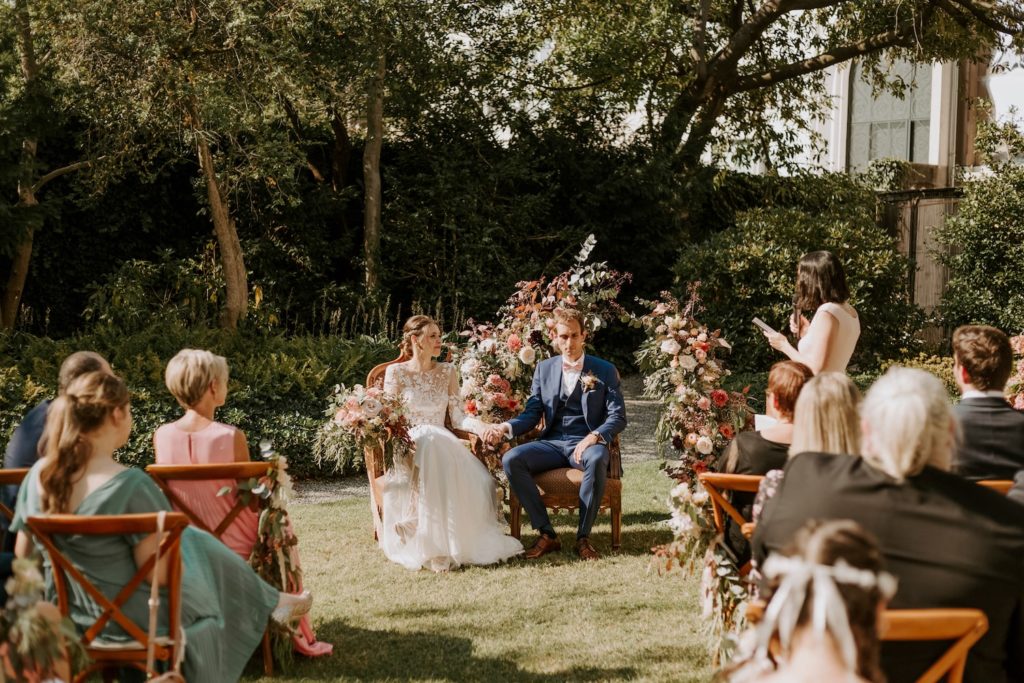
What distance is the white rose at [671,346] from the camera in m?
6.04

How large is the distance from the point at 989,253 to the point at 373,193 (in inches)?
301

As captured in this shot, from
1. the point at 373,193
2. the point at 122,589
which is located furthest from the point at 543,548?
the point at 373,193

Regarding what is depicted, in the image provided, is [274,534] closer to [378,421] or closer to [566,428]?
[378,421]

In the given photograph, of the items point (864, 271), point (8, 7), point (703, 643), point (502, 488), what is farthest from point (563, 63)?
point (703, 643)

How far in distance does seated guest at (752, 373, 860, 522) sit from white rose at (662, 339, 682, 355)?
2945mm

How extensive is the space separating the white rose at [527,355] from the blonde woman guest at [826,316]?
2.20 meters

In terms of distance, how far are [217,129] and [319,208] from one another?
2.76m

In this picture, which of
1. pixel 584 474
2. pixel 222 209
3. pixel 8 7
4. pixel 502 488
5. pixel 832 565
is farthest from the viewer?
pixel 222 209

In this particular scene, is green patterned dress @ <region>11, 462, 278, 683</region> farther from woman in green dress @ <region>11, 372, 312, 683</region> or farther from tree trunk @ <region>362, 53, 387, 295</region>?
tree trunk @ <region>362, 53, 387, 295</region>

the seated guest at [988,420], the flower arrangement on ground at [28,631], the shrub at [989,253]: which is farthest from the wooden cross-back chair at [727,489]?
the shrub at [989,253]

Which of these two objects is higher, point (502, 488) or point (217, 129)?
point (217, 129)

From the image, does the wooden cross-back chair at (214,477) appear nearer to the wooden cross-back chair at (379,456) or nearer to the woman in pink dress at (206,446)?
the woman in pink dress at (206,446)

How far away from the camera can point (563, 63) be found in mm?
14086

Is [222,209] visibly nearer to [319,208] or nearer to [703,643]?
[319,208]
